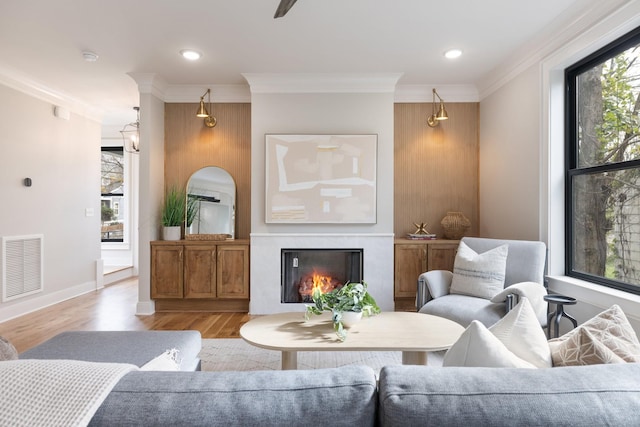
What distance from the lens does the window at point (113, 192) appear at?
677cm

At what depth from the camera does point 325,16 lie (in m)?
2.83

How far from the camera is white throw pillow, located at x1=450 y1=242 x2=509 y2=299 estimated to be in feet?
9.70

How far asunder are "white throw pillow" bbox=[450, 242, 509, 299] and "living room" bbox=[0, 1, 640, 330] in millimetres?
446

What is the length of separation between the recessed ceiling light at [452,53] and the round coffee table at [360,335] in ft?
7.99

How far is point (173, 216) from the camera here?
4.31 meters

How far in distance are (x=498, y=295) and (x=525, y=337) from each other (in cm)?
170

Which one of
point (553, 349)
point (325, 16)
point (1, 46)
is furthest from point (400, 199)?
point (1, 46)

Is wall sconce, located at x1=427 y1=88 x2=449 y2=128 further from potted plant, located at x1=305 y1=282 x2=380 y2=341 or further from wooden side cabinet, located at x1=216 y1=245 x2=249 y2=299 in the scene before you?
potted plant, located at x1=305 y1=282 x2=380 y2=341

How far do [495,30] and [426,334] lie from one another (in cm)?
251

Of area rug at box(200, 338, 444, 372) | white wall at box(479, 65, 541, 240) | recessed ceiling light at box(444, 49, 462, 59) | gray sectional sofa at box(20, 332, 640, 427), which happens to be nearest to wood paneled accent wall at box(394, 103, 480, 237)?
white wall at box(479, 65, 541, 240)

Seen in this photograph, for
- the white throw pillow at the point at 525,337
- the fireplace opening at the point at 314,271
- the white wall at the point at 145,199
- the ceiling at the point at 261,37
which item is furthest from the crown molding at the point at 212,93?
the white throw pillow at the point at 525,337

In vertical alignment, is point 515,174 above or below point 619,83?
below

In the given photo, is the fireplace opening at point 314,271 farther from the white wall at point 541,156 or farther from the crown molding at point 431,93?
the crown molding at point 431,93

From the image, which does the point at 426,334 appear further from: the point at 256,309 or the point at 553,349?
the point at 256,309
